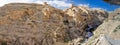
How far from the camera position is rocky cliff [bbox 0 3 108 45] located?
92.3ft

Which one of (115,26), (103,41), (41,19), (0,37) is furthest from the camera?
(41,19)

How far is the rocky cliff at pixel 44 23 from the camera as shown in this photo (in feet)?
92.3

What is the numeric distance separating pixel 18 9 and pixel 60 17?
164 inches

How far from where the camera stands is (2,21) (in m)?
30.1

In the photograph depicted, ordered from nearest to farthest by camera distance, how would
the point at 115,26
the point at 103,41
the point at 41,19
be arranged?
the point at 103,41, the point at 115,26, the point at 41,19

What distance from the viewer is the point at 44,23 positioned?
102 ft

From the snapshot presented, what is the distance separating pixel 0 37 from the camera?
27.2 m

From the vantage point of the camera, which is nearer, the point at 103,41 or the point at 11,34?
the point at 103,41

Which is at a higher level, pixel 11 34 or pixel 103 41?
pixel 103 41

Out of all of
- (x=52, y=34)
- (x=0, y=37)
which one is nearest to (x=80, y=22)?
(x=52, y=34)

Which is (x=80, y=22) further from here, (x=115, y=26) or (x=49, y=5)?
(x=115, y=26)

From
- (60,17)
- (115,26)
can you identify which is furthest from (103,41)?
(60,17)

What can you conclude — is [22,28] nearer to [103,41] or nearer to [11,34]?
[11,34]

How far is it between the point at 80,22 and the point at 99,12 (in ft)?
7.74
